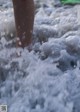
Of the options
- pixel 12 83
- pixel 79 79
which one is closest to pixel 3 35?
pixel 12 83

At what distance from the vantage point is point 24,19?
1.91 metres

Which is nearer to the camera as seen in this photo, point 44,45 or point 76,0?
point 44,45

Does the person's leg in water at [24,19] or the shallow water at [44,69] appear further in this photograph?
the person's leg in water at [24,19]

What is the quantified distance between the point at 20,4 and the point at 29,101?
550mm

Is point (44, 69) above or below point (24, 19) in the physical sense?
below

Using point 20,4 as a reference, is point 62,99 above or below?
below

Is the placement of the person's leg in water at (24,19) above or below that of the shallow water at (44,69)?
above

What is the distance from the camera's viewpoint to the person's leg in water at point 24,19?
1891mm

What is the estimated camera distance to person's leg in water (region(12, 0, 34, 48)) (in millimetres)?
1891

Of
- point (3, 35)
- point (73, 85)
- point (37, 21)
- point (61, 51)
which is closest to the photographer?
point (73, 85)

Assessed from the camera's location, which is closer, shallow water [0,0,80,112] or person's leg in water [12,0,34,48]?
shallow water [0,0,80,112]

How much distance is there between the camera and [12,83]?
70.1 inches

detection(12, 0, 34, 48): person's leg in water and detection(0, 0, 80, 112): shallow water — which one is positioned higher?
detection(12, 0, 34, 48): person's leg in water

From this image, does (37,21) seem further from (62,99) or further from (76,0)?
(62,99)
